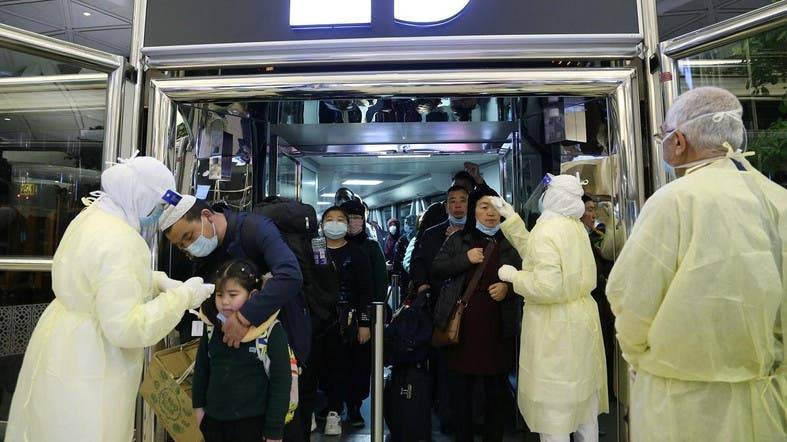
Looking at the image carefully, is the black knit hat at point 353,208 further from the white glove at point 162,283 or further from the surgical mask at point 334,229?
the white glove at point 162,283

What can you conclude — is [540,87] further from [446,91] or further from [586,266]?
[586,266]

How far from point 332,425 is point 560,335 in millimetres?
1898

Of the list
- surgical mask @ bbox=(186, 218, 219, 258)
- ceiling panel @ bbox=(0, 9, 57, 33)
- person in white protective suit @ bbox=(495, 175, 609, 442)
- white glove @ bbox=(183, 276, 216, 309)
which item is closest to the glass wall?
ceiling panel @ bbox=(0, 9, 57, 33)

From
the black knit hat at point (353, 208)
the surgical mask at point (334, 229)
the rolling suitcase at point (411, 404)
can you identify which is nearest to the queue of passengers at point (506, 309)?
the rolling suitcase at point (411, 404)

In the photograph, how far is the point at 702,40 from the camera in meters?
2.32

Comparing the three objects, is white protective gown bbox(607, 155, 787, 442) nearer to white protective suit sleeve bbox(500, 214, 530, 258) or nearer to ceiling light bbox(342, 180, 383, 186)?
white protective suit sleeve bbox(500, 214, 530, 258)

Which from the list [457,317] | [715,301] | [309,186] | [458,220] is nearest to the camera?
[715,301]

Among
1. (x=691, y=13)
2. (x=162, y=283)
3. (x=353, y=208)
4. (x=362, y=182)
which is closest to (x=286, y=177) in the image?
(x=362, y=182)

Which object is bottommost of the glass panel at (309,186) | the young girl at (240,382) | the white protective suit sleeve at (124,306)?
the young girl at (240,382)

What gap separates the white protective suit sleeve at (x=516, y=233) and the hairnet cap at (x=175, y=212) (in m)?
1.73

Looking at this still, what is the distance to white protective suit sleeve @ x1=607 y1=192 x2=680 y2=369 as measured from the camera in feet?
5.01

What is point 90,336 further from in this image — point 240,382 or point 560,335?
point 560,335

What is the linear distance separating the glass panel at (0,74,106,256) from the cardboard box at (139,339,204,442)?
933mm

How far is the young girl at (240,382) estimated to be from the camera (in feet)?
6.55
